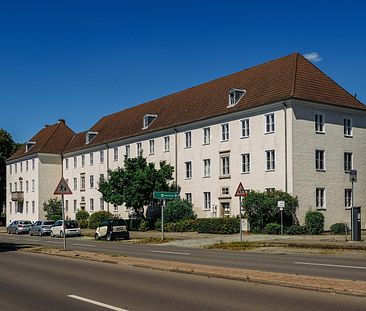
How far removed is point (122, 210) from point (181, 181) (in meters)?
10.8

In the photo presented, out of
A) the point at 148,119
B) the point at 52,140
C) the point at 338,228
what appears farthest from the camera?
the point at 52,140

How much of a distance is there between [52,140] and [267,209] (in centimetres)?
4471

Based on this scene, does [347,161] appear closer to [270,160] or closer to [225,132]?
[270,160]

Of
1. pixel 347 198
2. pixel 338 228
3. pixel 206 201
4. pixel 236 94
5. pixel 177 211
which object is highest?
pixel 236 94

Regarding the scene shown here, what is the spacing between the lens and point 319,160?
40.7 metres

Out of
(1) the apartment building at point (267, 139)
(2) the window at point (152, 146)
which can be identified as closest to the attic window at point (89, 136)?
(1) the apartment building at point (267, 139)

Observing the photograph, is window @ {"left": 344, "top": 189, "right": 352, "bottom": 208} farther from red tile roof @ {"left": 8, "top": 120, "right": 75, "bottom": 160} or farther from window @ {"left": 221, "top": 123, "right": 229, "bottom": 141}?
red tile roof @ {"left": 8, "top": 120, "right": 75, "bottom": 160}

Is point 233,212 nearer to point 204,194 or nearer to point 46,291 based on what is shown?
point 204,194

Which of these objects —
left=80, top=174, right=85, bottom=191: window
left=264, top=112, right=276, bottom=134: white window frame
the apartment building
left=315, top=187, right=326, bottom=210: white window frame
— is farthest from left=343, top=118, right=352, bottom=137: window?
left=80, top=174, right=85, bottom=191: window

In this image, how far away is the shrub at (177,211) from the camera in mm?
46812

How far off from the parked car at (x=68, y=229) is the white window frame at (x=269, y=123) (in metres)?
16.7

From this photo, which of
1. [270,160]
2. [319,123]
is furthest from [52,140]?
[319,123]

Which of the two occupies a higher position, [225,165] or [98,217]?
[225,165]

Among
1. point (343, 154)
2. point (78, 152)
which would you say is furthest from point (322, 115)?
point (78, 152)
